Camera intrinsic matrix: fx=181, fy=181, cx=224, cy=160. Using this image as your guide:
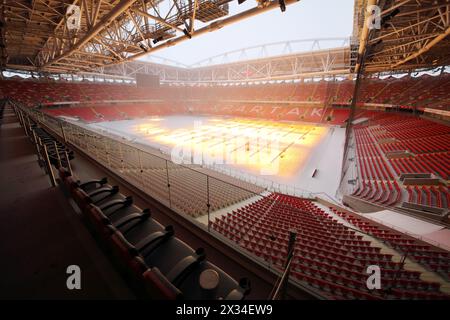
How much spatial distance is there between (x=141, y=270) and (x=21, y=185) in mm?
4212

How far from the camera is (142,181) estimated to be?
4227 millimetres

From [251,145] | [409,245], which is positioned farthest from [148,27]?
[409,245]

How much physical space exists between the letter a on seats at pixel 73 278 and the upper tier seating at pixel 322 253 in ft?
6.71

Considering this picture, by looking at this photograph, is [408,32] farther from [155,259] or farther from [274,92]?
[274,92]

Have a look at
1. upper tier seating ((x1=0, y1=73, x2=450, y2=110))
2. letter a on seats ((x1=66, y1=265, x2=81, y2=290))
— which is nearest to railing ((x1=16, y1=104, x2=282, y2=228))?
letter a on seats ((x1=66, y1=265, x2=81, y2=290))

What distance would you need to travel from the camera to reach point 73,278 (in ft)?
5.94

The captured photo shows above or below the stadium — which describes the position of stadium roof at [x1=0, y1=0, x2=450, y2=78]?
above

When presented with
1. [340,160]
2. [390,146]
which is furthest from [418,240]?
[390,146]

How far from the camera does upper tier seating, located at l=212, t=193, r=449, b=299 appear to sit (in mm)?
3377

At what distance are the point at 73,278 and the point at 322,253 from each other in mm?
5283

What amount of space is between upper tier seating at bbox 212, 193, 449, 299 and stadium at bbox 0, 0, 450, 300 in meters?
0.05

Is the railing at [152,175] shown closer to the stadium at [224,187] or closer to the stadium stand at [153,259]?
the stadium at [224,187]

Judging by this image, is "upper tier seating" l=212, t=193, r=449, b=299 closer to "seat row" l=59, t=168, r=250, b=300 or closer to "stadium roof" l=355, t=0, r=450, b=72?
"seat row" l=59, t=168, r=250, b=300

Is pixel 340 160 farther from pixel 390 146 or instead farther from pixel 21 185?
pixel 21 185
